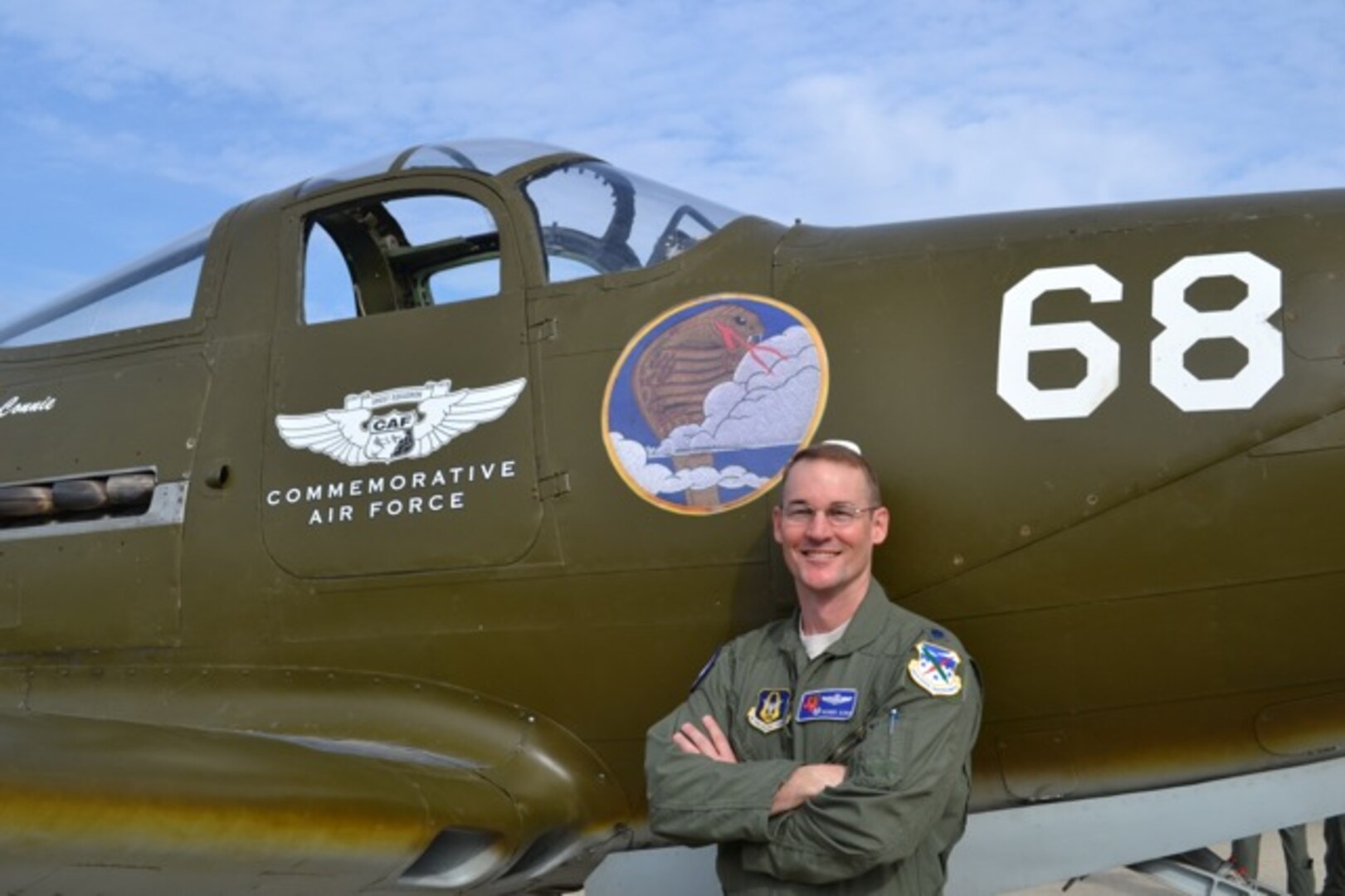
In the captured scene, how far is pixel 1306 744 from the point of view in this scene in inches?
152

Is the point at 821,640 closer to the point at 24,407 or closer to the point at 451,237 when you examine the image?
the point at 451,237

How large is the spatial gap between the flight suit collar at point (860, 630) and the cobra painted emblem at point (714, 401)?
24.4 inches

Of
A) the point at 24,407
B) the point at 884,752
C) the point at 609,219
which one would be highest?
the point at 609,219

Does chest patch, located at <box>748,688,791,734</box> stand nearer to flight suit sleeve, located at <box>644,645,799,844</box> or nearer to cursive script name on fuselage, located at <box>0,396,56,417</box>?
flight suit sleeve, located at <box>644,645,799,844</box>

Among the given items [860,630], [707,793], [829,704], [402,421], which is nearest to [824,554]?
[860,630]

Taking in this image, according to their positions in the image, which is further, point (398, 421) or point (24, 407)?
point (24, 407)

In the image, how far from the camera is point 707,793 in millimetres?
3322

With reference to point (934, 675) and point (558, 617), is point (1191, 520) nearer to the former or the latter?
point (934, 675)

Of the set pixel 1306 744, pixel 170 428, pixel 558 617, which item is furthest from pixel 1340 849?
pixel 170 428

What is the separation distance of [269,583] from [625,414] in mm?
1336

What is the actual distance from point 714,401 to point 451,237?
1.61m

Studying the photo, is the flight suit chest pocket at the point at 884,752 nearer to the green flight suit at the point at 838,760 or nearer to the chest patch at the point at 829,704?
the green flight suit at the point at 838,760

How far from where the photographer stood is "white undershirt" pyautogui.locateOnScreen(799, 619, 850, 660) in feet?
11.8

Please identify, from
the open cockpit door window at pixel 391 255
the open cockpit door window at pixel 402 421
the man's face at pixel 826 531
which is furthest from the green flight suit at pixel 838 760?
the open cockpit door window at pixel 391 255
